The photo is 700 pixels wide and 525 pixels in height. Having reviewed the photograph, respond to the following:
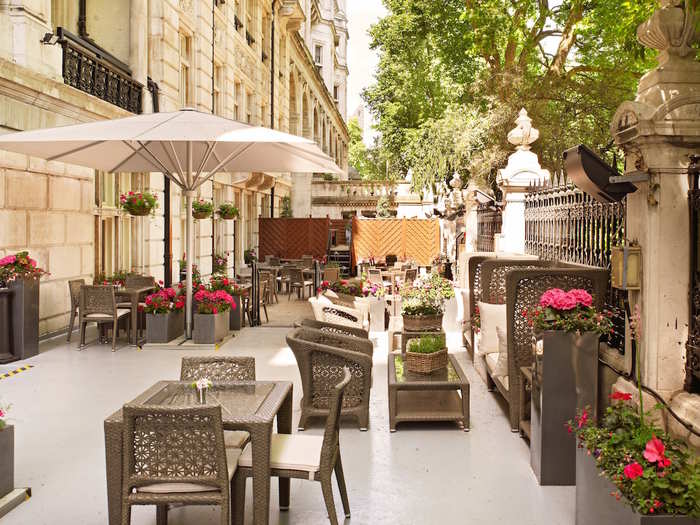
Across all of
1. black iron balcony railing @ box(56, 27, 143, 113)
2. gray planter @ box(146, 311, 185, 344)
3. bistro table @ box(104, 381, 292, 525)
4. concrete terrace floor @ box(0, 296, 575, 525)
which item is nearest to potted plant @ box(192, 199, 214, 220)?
black iron balcony railing @ box(56, 27, 143, 113)

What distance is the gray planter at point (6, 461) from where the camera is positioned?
14.9ft

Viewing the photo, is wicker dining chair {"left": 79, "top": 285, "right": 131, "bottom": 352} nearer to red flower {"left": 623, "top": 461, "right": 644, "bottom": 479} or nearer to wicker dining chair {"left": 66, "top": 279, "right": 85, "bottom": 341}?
wicker dining chair {"left": 66, "top": 279, "right": 85, "bottom": 341}

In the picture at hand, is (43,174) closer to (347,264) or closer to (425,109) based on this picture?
(347,264)

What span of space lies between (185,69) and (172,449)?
17425mm

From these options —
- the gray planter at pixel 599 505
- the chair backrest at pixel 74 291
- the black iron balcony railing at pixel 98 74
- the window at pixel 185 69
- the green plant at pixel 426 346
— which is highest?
the window at pixel 185 69

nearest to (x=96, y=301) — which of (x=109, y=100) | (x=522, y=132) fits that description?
(x=109, y=100)

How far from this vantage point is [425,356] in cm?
691

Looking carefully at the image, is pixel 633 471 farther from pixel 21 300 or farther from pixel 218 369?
pixel 21 300

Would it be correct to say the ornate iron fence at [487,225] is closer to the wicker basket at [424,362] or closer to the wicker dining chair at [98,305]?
the wicker basket at [424,362]

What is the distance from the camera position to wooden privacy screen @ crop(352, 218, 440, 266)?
90.0 feet

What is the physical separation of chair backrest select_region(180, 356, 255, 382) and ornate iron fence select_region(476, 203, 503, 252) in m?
9.10

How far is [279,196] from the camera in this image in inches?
1350

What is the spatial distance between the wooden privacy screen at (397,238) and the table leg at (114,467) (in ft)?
77.9

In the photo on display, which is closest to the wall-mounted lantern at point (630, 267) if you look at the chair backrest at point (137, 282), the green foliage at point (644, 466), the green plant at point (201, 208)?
the green foliage at point (644, 466)
